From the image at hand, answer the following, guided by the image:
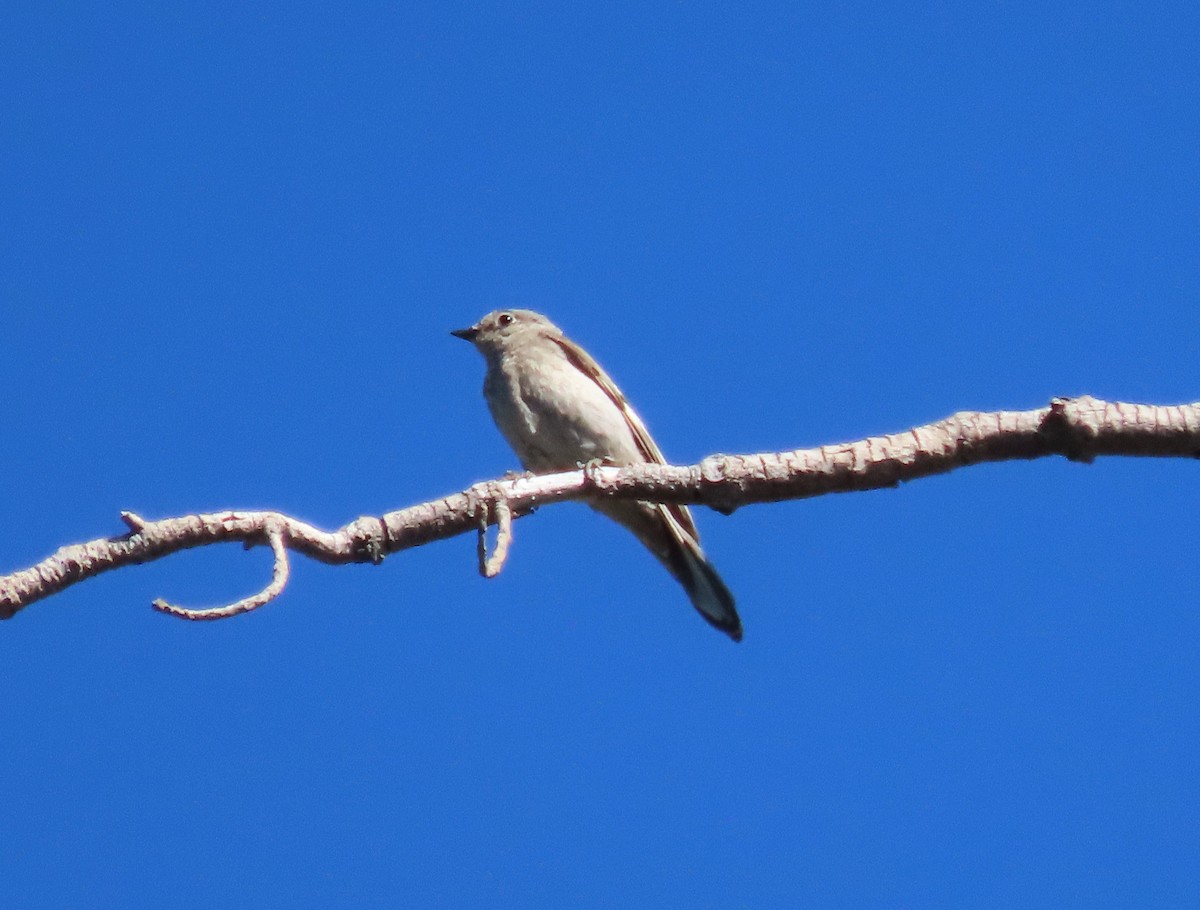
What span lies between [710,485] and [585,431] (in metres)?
3.77

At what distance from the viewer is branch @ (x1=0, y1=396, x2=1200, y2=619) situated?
429 cm

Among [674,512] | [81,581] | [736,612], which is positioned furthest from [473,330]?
[81,581]

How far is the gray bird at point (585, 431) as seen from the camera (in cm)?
812

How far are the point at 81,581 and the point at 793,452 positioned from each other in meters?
2.47

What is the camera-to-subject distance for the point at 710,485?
479 cm

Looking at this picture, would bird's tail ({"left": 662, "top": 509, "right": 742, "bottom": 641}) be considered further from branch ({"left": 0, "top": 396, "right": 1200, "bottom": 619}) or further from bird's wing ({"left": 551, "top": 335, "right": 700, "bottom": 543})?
branch ({"left": 0, "top": 396, "right": 1200, "bottom": 619})

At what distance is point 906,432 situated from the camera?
4566 mm

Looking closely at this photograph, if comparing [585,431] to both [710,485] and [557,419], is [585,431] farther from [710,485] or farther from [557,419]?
[710,485]

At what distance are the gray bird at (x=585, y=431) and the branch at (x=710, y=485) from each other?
2.95 meters

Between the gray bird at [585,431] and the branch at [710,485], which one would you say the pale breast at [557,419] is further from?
the branch at [710,485]

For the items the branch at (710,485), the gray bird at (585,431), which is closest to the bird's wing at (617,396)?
the gray bird at (585,431)

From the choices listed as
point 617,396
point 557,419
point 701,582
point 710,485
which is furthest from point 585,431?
point 710,485

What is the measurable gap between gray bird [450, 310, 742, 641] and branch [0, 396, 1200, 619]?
9.68 ft

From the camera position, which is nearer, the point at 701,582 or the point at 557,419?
the point at 701,582
